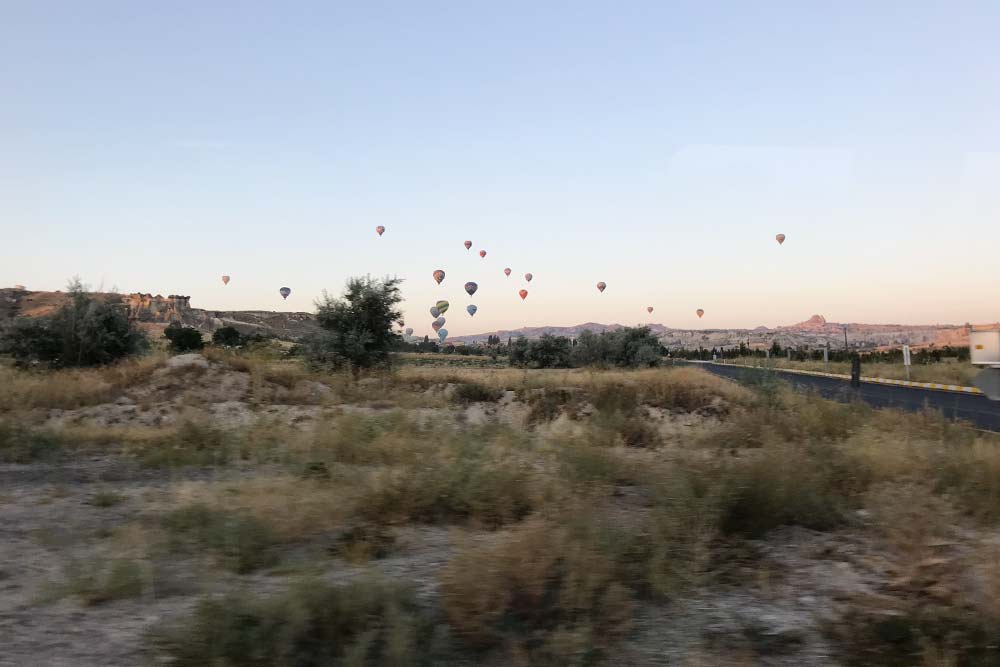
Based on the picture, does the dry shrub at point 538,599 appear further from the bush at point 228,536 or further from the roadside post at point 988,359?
the roadside post at point 988,359

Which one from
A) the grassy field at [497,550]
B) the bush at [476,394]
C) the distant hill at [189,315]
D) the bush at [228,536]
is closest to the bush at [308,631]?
the grassy field at [497,550]

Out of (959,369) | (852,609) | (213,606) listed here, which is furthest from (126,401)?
(959,369)

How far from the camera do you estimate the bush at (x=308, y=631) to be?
3.50 metres

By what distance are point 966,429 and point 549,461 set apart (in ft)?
26.3

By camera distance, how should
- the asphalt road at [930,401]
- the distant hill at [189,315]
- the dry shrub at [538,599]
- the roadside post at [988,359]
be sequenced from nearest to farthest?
the dry shrub at [538,599] → the roadside post at [988,359] → the asphalt road at [930,401] → the distant hill at [189,315]

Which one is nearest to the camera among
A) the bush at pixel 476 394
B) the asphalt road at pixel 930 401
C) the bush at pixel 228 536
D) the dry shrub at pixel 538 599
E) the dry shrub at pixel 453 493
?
the dry shrub at pixel 538 599

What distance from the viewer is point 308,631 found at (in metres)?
3.83

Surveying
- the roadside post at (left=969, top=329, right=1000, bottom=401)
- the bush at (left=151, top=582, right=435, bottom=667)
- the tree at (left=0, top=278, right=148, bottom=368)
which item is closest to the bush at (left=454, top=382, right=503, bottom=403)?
the tree at (left=0, top=278, right=148, bottom=368)

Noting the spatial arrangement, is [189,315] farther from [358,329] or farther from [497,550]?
[497,550]

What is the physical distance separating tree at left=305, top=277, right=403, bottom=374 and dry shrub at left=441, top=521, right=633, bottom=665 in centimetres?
2221

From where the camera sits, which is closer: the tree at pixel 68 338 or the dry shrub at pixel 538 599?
the dry shrub at pixel 538 599

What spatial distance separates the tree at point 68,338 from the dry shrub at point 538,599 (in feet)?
79.5

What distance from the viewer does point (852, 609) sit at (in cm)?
441

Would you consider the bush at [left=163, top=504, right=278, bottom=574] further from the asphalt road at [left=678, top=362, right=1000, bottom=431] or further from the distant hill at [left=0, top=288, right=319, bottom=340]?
the distant hill at [left=0, top=288, right=319, bottom=340]
